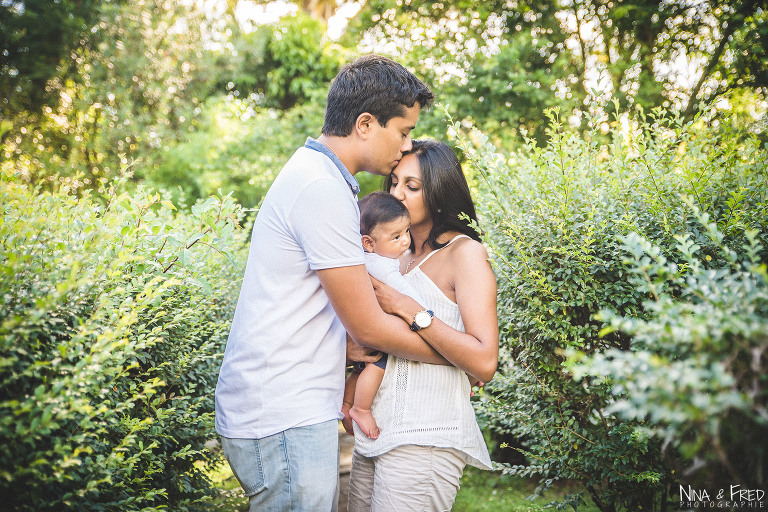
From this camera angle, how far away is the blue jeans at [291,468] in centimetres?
191

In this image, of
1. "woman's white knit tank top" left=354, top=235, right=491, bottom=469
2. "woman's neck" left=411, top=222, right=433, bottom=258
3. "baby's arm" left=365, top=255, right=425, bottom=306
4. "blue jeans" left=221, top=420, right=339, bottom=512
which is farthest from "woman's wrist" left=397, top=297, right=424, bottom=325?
"woman's neck" left=411, top=222, right=433, bottom=258

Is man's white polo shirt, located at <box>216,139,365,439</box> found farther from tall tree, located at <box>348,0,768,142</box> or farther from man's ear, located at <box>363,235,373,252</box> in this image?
tall tree, located at <box>348,0,768,142</box>

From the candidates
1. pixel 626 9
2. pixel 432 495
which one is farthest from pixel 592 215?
pixel 626 9

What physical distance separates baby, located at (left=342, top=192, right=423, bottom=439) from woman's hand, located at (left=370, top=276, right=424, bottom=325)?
0.13 metres

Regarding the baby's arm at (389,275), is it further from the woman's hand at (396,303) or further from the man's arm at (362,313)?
the man's arm at (362,313)

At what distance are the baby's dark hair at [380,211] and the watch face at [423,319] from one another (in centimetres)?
64

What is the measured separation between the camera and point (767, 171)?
2.53 meters

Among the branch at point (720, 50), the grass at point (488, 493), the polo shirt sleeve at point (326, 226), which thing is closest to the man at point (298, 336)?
the polo shirt sleeve at point (326, 226)

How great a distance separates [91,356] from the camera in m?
1.58

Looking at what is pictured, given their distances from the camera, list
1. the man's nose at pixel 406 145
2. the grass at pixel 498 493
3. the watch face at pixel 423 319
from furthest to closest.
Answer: the grass at pixel 498 493 → the man's nose at pixel 406 145 → the watch face at pixel 423 319

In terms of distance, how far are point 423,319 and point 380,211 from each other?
0.71 m

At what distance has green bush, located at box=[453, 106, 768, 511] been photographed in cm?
253

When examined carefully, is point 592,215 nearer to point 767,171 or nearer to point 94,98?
point 767,171

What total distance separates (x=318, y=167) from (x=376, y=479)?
1.35 m
